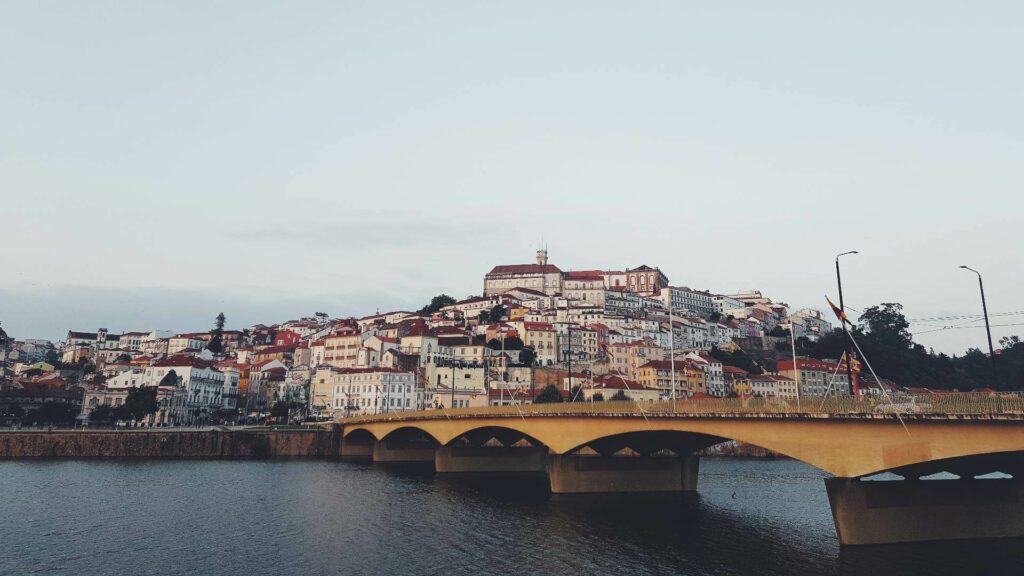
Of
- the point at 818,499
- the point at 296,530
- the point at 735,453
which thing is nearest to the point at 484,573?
the point at 296,530

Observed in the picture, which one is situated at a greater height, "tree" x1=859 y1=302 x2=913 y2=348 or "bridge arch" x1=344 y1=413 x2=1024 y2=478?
"tree" x1=859 y1=302 x2=913 y2=348

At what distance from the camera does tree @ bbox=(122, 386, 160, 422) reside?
3925 inches

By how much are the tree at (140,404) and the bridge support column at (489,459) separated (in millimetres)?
49328

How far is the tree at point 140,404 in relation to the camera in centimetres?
9969

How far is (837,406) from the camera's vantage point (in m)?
32.7

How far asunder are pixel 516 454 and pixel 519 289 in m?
119

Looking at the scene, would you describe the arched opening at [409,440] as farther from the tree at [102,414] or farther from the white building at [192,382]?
the white building at [192,382]

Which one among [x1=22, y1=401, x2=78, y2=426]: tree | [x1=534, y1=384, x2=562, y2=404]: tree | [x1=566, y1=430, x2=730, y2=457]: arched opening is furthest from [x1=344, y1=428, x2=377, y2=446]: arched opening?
[x1=22, y1=401, x2=78, y2=426]: tree

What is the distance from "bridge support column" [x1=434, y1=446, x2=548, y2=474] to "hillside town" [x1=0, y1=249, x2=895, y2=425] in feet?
41.0

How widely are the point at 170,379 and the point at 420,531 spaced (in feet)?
313

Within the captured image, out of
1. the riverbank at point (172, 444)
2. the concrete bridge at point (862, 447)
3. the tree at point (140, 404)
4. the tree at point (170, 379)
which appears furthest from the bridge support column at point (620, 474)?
the tree at point (170, 379)

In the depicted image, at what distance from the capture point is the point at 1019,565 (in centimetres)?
3091

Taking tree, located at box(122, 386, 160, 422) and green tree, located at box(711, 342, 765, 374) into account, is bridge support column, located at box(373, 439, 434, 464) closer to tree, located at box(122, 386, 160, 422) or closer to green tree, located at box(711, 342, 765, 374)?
tree, located at box(122, 386, 160, 422)

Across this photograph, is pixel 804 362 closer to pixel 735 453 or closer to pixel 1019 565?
pixel 735 453
